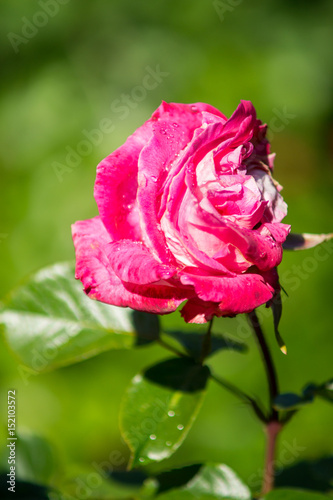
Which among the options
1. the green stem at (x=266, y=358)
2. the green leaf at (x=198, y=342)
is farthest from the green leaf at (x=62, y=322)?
the green stem at (x=266, y=358)

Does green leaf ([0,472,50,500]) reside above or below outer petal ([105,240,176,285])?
below

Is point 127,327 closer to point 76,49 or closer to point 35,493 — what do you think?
point 35,493

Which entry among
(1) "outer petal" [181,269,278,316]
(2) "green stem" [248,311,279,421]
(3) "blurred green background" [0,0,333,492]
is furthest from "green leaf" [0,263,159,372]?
(3) "blurred green background" [0,0,333,492]

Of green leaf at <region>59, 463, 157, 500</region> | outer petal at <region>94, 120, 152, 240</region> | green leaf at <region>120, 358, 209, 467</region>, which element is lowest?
green leaf at <region>59, 463, 157, 500</region>

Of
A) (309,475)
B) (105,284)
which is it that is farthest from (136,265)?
(309,475)

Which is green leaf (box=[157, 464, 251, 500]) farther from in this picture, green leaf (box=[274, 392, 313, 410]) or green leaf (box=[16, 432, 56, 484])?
green leaf (box=[16, 432, 56, 484])
